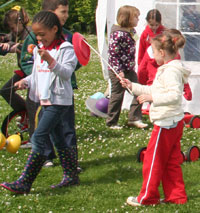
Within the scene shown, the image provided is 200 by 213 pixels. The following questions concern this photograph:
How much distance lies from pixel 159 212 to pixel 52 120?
1.39 meters

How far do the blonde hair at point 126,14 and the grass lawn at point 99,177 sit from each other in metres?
1.68

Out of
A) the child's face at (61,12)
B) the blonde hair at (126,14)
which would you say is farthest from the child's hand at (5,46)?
the blonde hair at (126,14)

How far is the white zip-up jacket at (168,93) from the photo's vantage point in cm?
462

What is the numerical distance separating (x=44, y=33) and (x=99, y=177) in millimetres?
1781

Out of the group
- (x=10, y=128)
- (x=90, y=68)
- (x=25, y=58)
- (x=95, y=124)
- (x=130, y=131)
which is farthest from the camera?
(x=90, y=68)

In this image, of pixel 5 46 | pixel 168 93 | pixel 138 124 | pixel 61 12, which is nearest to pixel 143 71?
→ pixel 138 124

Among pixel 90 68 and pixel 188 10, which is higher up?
pixel 188 10

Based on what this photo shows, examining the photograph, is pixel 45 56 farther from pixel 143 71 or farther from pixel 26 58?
pixel 143 71

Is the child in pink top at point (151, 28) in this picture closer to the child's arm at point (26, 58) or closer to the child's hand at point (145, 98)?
the child's arm at point (26, 58)

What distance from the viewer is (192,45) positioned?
9.30 meters

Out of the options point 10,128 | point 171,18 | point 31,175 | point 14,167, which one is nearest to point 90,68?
point 171,18

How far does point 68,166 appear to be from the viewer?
5.54 m

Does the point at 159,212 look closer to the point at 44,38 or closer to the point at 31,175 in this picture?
the point at 31,175

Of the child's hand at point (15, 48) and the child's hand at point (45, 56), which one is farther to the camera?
the child's hand at point (15, 48)
